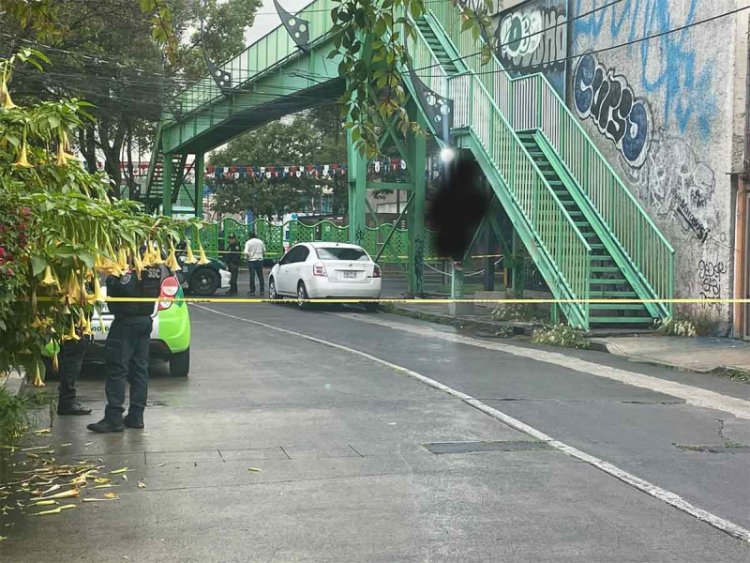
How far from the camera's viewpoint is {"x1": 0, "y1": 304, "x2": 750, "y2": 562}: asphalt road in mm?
4945

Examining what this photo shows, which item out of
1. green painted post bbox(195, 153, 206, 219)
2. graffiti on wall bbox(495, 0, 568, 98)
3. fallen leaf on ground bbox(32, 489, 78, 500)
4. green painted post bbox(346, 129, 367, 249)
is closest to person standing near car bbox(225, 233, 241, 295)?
green painted post bbox(346, 129, 367, 249)

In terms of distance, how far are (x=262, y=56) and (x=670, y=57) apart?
1555 centimetres

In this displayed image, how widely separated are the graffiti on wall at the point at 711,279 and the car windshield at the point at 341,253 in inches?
314

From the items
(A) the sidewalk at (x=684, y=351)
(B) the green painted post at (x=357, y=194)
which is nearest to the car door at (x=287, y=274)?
(B) the green painted post at (x=357, y=194)

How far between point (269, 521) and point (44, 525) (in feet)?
4.19

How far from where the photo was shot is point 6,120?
524 centimetres

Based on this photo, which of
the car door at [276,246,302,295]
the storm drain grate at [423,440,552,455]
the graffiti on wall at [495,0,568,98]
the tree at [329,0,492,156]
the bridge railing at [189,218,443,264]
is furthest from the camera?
the bridge railing at [189,218,443,264]

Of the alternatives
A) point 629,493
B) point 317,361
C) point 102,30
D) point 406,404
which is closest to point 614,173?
point 317,361

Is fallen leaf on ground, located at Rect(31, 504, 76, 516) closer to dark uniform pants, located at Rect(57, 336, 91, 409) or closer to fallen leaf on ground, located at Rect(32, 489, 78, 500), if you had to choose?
fallen leaf on ground, located at Rect(32, 489, 78, 500)

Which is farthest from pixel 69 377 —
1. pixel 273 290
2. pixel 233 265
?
pixel 233 265

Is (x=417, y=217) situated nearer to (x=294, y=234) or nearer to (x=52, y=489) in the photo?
(x=294, y=234)

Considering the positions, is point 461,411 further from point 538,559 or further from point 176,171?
point 176,171

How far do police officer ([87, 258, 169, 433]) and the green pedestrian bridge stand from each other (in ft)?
16.8

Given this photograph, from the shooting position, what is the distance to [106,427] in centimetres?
775
